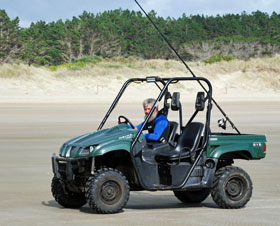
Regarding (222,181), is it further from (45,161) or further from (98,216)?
(45,161)

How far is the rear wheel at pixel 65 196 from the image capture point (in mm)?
9000

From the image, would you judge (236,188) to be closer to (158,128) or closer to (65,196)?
(158,128)

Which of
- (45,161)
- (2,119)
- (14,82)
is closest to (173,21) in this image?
(14,82)

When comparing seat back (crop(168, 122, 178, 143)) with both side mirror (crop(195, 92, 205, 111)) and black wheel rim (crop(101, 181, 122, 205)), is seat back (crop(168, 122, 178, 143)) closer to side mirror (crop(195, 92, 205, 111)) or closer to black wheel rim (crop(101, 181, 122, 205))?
side mirror (crop(195, 92, 205, 111))

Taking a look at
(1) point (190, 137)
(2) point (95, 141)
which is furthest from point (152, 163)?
(2) point (95, 141)

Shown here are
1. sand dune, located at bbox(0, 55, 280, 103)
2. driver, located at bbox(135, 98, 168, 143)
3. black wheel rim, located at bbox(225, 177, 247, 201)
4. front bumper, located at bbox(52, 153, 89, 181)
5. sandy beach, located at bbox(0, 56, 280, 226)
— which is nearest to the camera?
front bumper, located at bbox(52, 153, 89, 181)

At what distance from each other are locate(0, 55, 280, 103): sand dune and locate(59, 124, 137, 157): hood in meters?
31.9

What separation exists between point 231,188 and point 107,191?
168 cm

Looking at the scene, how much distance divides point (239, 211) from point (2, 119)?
21.3 m

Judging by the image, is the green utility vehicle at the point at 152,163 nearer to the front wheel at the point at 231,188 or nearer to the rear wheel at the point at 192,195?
the front wheel at the point at 231,188

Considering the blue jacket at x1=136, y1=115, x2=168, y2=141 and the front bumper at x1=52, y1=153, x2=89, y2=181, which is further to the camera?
the blue jacket at x1=136, y1=115, x2=168, y2=141

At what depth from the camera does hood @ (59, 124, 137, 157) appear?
826 centimetres

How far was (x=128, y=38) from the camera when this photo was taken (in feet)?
352

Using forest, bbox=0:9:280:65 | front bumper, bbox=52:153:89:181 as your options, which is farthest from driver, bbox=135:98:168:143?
forest, bbox=0:9:280:65
